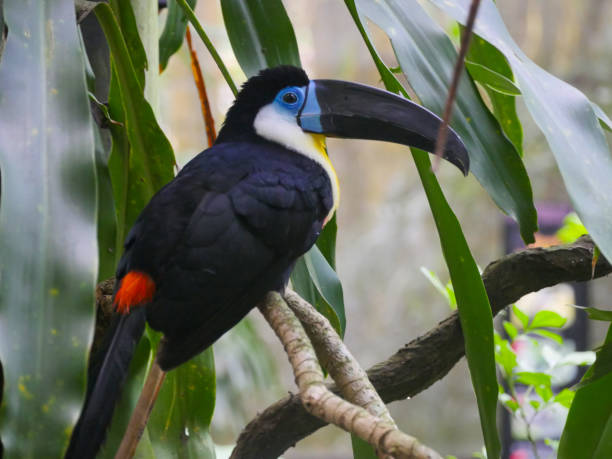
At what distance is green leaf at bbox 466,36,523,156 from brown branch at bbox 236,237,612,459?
17cm

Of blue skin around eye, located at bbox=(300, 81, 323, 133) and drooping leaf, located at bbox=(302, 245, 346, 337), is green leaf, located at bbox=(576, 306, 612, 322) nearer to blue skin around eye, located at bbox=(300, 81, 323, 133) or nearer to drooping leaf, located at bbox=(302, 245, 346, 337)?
drooping leaf, located at bbox=(302, 245, 346, 337)

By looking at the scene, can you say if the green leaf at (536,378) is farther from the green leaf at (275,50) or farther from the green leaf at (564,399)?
the green leaf at (275,50)

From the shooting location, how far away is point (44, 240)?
0.73 meters

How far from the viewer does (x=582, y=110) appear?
0.90 meters

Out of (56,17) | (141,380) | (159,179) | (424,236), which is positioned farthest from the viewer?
(424,236)

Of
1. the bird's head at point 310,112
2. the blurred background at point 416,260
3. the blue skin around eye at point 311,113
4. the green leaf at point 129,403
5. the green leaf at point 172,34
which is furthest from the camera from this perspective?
the blurred background at point 416,260

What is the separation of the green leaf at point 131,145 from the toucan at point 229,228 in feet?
0.28

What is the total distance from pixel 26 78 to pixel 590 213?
61 cm

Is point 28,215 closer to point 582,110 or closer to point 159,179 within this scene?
point 159,179

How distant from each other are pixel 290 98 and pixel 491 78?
0.32 meters

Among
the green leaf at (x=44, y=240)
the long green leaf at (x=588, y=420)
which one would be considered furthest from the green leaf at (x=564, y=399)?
the green leaf at (x=44, y=240)

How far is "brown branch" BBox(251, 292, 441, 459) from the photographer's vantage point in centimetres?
57

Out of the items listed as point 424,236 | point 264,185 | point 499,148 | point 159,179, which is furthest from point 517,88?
point 424,236

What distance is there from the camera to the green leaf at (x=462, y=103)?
0.93 metres
